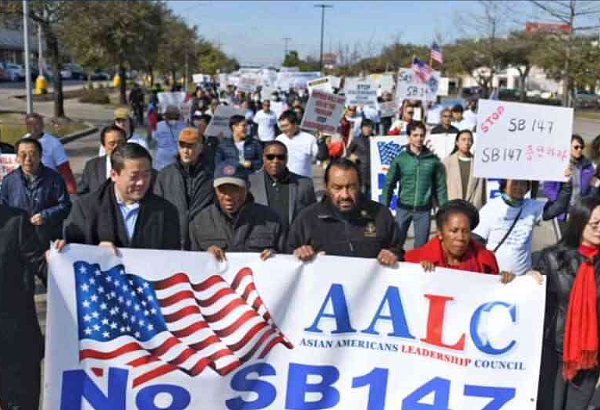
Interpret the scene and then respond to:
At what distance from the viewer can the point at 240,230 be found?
13.3ft

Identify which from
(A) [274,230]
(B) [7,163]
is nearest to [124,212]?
(A) [274,230]

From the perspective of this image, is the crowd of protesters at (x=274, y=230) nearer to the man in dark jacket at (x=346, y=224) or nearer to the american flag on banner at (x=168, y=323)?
the man in dark jacket at (x=346, y=224)

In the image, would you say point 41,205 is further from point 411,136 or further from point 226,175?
point 411,136

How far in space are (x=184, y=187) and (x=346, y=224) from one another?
1.78 meters

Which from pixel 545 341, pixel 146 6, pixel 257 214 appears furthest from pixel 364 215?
pixel 146 6

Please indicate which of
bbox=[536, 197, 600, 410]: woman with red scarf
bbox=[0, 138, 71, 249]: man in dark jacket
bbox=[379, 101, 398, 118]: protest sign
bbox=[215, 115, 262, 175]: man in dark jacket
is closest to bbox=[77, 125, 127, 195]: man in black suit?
bbox=[0, 138, 71, 249]: man in dark jacket

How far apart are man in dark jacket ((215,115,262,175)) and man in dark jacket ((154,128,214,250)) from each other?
9.27 feet

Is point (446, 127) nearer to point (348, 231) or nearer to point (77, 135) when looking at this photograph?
point (348, 231)

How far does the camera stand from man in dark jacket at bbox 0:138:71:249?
5.32 metres

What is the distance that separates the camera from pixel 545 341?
3799 millimetres

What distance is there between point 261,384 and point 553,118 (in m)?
3.10

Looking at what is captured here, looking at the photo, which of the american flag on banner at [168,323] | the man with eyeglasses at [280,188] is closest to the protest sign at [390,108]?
the man with eyeglasses at [280,188]

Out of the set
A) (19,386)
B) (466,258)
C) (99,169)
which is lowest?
(19,386)

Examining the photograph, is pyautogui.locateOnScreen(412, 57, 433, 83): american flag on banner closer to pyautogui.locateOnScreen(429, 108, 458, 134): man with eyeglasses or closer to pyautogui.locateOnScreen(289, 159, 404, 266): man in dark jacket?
pyautogui.locateOnScreen(429, 108, 458, 134): man with eyeglasses
